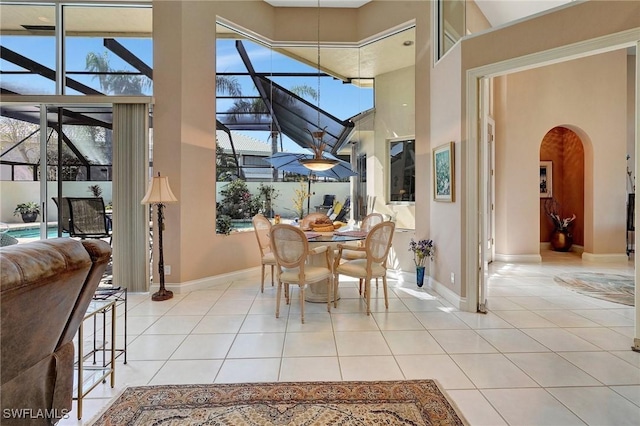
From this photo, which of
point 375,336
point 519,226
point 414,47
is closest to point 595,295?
point 519,226

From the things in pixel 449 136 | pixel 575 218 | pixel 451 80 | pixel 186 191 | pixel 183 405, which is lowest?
pixel 183 405

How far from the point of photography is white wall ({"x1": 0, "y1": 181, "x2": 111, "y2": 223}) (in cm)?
422

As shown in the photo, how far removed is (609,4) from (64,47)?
6.54m

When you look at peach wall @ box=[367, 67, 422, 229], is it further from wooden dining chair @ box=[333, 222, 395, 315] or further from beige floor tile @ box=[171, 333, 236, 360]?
beige floor tile @ box=[171, 333, 236, 360]

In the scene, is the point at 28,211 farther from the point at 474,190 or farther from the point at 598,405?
the point at 598,405

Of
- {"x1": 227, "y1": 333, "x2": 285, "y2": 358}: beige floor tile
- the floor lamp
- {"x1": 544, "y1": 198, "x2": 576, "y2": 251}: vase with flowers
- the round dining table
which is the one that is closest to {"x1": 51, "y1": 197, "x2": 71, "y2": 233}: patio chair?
the floor lamp

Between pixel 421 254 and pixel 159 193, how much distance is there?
3.72 m

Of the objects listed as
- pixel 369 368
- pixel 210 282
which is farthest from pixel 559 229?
pixel 210 282

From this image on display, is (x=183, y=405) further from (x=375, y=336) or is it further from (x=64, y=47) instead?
(x=64, y=47)

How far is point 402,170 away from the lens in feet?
17.2

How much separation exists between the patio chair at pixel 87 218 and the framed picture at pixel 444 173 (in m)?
4.82

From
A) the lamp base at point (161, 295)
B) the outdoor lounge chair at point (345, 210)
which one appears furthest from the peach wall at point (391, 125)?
the lamp base at point (161, 295)

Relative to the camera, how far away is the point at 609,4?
8.80 ft

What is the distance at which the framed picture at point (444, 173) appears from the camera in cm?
377
